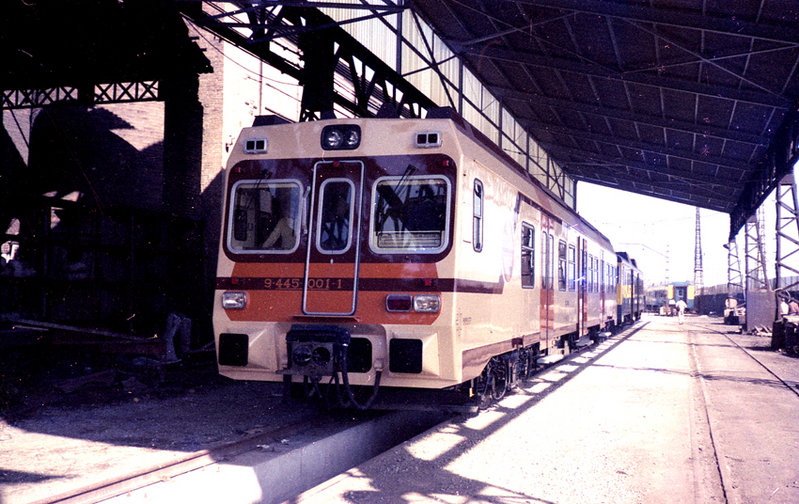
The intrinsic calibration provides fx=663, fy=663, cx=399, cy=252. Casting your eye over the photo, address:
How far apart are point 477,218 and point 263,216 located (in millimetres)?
2203

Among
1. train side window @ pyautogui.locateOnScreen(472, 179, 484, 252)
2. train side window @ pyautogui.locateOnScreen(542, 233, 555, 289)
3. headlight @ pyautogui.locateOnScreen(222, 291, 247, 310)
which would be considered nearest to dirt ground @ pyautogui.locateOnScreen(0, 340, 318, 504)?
headlight @ pyautogui.locateOnScreen(222, 291, 247, 310)

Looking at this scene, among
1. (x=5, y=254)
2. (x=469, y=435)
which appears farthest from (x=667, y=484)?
(x=5, y=254)

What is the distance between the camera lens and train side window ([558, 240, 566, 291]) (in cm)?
1121

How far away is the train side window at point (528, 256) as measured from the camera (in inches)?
346

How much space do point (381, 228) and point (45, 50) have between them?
37.5 feet

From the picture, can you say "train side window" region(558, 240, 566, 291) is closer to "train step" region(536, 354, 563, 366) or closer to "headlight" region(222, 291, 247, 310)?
"train step" region(536, 354, 563, 366)

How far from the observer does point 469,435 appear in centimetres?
711

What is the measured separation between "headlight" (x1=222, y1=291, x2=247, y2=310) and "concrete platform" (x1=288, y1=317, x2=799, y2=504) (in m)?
2.07

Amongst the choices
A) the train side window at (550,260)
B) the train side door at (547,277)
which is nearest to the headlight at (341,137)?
the train side door at (547,277)

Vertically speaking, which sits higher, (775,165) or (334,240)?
(775,165)

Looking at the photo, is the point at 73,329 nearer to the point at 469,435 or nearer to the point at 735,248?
the point at 469,435

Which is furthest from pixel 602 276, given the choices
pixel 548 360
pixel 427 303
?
pixel 427 303

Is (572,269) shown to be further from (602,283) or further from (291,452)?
(291,452)

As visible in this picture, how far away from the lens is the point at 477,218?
22.2 ft
